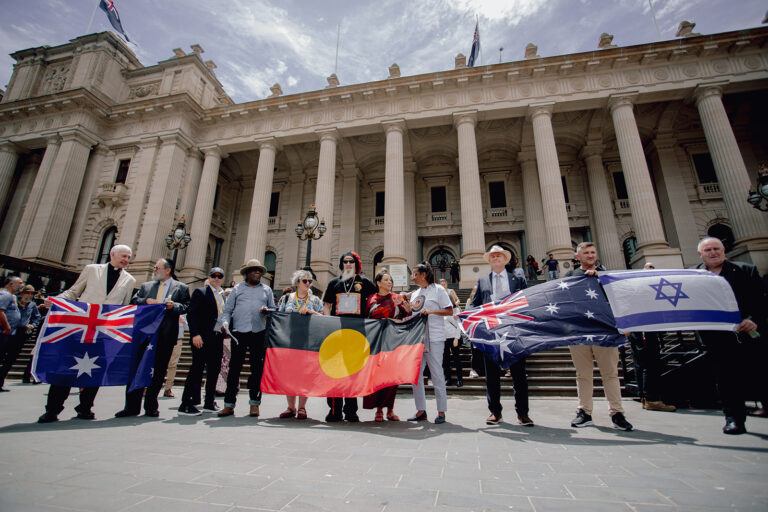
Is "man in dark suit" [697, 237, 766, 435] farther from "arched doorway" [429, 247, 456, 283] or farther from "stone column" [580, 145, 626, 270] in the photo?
"arched doorway" [429, 247, 456, 283]

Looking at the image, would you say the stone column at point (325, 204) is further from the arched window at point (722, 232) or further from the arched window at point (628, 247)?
the arched window at point (722, 232)

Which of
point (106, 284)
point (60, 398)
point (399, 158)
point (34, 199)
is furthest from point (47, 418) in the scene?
point (34, 199)

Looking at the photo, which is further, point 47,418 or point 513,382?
point 513,382

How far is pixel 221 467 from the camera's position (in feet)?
7.52

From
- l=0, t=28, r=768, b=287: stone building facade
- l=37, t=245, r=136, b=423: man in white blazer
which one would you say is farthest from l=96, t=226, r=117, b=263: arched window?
l=37, t=245, r=136, b=423: man in white blazer

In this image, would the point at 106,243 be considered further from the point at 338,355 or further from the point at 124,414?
the point at 338,355

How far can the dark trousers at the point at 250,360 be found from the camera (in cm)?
459

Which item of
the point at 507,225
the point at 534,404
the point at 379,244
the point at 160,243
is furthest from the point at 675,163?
the point at 160,243

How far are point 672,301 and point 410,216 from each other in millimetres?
17027

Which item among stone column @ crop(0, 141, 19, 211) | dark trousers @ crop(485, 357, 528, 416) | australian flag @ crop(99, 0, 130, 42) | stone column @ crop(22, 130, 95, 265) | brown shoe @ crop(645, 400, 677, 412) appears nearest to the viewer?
dark trousers @ crop(485, 357, 528, 416)

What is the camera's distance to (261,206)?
57.2ft

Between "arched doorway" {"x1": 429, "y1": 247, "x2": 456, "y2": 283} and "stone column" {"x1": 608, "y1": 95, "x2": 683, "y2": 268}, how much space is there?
9113mm

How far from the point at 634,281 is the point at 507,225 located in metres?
16.9

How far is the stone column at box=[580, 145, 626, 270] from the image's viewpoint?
1775 centimetres
